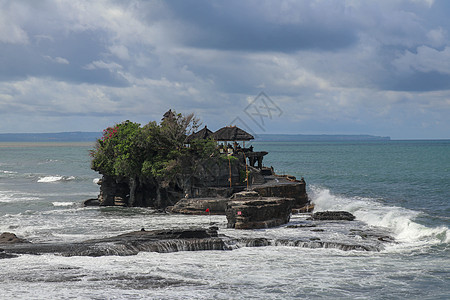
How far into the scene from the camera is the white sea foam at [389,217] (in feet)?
104

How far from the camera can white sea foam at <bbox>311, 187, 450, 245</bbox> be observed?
31.8 meters

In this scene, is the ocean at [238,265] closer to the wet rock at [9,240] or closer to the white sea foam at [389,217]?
the white sea foam at [389,217]

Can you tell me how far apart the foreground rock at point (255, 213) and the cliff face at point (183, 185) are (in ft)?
25.4

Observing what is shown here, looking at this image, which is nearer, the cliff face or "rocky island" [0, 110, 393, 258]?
"rocky island" [0, 110, 393, 258]

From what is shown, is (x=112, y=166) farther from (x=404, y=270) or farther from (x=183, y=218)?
(x=404, y=270)

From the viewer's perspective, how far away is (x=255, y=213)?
3409cm

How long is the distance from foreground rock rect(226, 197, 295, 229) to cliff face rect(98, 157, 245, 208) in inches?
305

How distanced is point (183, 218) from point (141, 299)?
20035mm

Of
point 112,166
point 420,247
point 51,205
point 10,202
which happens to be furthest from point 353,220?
point 10,202

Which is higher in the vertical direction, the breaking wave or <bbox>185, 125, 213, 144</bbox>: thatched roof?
<bbox>185, 125, 213, 144</bbox>: thatched roof

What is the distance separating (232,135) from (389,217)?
15.0 m

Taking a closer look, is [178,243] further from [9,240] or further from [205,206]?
[205,206]

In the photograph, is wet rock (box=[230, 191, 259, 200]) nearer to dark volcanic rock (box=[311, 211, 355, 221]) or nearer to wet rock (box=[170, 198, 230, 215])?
wet rock (box=[170, 198, 230, 215])

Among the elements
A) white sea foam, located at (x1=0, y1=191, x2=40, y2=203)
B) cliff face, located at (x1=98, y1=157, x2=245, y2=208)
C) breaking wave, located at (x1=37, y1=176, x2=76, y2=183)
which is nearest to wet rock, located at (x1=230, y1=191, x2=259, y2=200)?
cliff face, located at (x1=98, y1=157, x2=245, y2=208)
